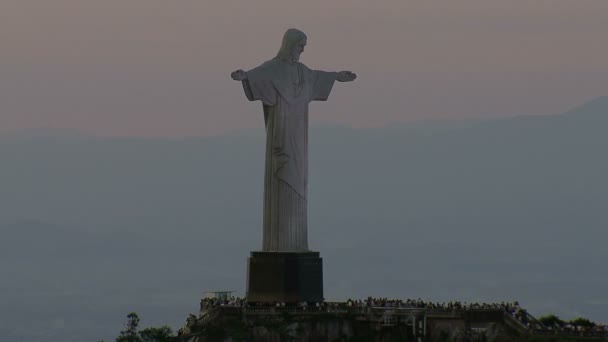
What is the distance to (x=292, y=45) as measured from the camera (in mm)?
81250

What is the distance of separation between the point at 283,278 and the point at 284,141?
6.50 metres

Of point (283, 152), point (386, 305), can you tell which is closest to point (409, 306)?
point (386, 305)

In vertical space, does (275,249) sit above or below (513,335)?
above

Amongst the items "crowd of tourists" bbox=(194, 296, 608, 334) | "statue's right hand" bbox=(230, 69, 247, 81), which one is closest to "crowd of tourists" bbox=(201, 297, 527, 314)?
"crowd of tourists" bbox=(194, 296, 608, 334)

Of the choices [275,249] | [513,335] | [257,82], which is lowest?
[513,335]

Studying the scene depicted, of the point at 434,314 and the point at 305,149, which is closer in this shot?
the point at 434,314

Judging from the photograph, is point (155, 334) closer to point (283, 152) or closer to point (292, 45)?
point (283, 152)

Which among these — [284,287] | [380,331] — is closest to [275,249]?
[284,287]

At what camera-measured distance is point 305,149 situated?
8156 cm

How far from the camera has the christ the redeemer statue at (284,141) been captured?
80.4 metres

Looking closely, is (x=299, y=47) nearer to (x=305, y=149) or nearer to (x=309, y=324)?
(x=305, y=149)

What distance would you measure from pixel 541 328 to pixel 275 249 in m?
13.7

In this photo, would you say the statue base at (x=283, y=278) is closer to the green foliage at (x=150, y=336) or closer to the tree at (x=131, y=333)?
the green foliage at (x=150, y=336)

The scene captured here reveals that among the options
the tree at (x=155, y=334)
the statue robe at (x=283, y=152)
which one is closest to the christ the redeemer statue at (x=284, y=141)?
the statue robe at (x=283, y=152)
